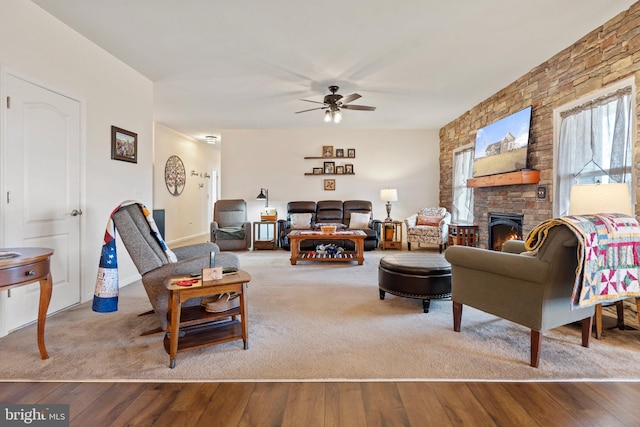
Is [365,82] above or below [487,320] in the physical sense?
above

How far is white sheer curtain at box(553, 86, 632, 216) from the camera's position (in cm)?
268

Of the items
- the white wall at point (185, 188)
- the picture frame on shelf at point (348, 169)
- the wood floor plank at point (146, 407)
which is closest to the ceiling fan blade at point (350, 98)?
the picture frame on shelf at point (348, 169)

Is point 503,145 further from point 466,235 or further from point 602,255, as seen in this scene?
point 602,255

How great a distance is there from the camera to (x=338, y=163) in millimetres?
7137

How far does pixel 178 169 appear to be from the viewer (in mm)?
7523

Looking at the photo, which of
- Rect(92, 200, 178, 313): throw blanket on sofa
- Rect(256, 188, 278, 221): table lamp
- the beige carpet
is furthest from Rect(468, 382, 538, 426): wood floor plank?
Rect(256, 188, 278, 221): table lamp

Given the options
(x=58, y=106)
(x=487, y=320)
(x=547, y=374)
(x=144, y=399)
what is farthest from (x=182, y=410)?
(x=58, y=106)

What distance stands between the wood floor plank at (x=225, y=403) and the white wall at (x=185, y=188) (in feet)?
19.3

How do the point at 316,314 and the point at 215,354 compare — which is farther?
the point at 316,314

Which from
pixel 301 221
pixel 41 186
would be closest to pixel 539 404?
pixel 41 186

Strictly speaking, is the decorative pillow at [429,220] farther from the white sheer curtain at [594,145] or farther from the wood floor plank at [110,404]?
the wood floor plank at [110,404]

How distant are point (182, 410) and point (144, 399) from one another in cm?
24

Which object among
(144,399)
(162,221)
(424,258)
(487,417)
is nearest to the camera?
(487,417)

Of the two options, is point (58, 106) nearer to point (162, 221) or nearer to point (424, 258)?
point (162, 221)
